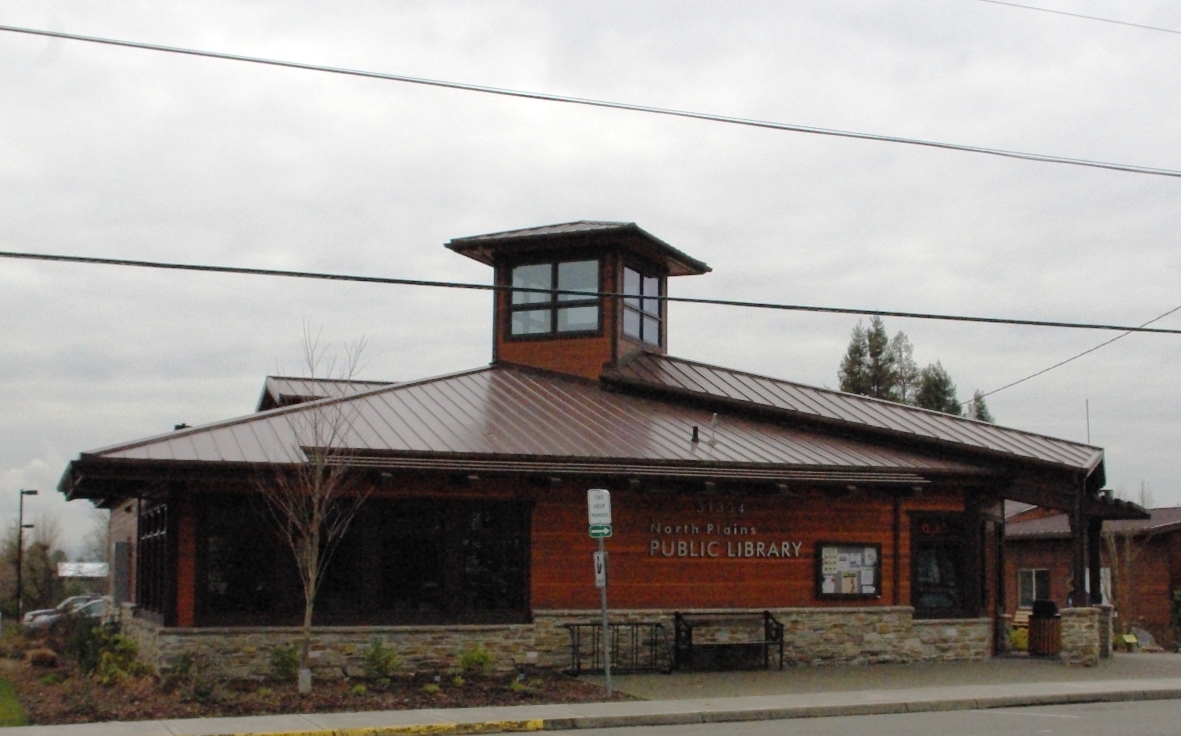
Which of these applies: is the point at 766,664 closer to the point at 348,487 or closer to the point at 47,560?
the point at 348,487

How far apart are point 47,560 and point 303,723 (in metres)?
45.5

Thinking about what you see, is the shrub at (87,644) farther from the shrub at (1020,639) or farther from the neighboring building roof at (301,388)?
the shrub at (1020,639)

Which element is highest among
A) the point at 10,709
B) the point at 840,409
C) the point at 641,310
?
the point at 641,310

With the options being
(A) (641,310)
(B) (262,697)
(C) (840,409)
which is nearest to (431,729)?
(B) (262,697)

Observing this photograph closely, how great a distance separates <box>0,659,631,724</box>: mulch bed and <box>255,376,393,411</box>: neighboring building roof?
9490mm

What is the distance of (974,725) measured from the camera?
603 inches

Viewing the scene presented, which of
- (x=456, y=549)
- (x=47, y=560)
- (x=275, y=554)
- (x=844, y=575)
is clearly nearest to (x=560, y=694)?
(x=456, y=549)

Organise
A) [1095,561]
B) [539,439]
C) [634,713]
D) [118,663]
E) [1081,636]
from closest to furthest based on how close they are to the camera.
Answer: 1. [634,713]
2. [118,663]
3. [539,439]
4. [1081,636]
5. [1095,561]

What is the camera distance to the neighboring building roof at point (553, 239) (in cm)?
2695

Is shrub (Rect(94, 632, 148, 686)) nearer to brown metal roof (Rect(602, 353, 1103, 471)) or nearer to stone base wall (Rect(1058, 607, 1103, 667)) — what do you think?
brown metal roof (Rect(602, 353, 1103, 471))

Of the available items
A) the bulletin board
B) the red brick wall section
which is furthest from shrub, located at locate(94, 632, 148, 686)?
the bulletin board

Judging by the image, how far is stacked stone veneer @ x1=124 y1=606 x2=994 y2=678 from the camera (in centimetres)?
1962

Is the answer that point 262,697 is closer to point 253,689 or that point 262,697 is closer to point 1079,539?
point 253,689

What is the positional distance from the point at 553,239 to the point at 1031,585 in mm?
23977
